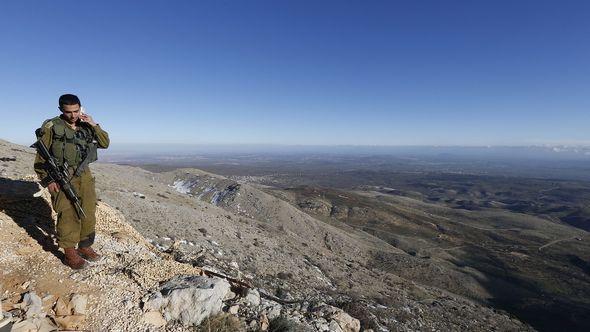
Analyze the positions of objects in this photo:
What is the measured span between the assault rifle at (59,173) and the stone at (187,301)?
247 cm

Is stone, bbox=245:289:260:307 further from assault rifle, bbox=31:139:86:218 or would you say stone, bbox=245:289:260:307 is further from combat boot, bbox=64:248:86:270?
assault rifle, bbox=31:139:86:218

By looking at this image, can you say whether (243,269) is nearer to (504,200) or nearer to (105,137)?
(105,137)

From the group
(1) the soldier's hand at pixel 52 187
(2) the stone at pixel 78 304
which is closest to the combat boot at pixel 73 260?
(2) the stone at pixel 78 304

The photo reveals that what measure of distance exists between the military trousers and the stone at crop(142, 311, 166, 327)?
214 cm

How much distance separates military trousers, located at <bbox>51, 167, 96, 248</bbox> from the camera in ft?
21.2

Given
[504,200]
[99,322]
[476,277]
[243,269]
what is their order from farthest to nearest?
[504,200] → [476,277] → [243,269] → [99,322]

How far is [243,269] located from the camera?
16578mm

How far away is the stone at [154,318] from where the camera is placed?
5.75 metres

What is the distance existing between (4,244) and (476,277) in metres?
52.8

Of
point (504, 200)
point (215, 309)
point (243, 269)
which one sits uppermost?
point (215, 309)

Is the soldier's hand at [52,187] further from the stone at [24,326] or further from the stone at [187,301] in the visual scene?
the stone at [187,301]

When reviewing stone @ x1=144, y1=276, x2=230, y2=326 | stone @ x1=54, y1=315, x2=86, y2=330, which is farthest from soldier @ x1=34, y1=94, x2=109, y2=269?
stone @ x1=144, y1=276, x2=230, y2=326

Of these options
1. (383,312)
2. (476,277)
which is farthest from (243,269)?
(476,277)

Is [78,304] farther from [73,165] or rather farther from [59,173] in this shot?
[73,165]
